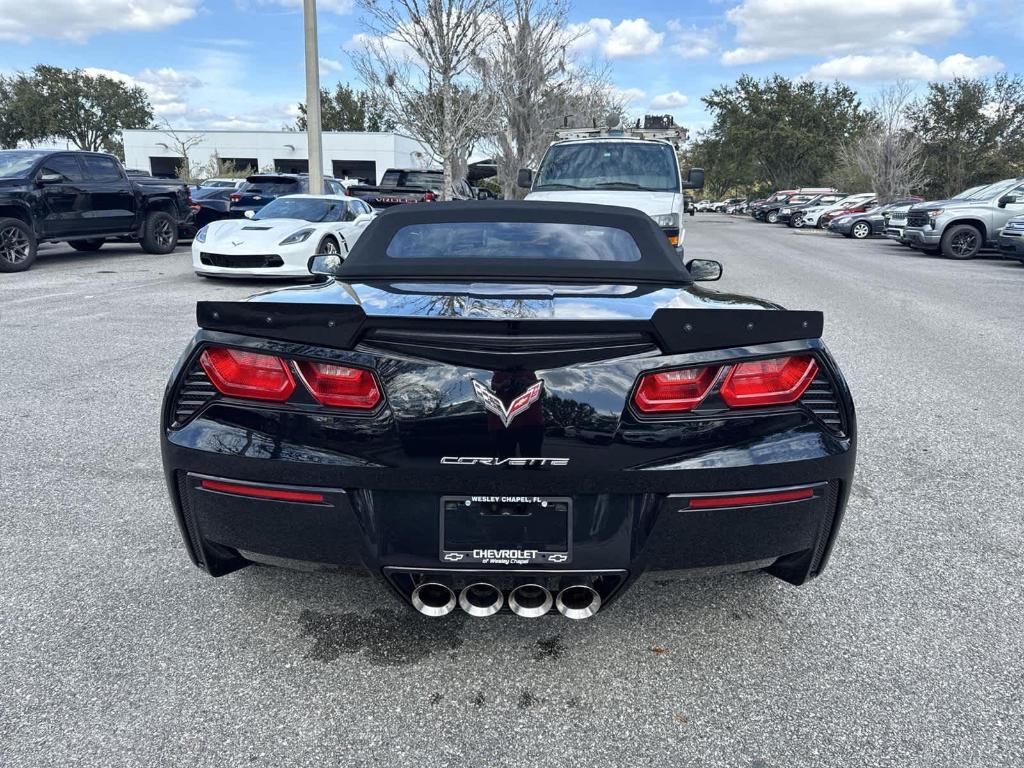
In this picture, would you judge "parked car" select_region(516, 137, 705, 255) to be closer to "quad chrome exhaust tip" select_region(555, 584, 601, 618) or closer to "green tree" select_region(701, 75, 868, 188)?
"quad chrome exhaust tip" select_region(555, 584, 601, 618)

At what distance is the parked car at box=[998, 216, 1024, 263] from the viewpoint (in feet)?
49.8

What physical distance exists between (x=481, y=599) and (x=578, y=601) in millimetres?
279

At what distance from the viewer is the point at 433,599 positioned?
2.24 meters

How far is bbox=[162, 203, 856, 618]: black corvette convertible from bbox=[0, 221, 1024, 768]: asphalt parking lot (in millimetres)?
311

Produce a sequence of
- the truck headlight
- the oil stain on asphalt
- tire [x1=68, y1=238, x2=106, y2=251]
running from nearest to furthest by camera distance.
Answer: the oil stain on asphalt
the truck headlight
tire [x1=68, y1=238, x2=106, y2=251]

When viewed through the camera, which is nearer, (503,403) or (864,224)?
(503,403)

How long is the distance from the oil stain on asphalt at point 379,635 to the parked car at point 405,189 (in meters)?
18.3

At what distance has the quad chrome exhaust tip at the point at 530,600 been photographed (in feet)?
7.26

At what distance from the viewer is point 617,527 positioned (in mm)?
2113

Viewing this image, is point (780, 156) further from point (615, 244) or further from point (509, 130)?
point (615, 244)

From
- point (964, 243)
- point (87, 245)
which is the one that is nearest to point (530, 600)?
point (87, 245)

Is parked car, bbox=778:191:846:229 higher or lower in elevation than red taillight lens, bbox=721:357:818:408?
lower

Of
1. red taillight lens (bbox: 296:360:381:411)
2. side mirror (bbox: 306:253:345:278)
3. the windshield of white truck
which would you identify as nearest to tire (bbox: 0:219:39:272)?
the windshield of white truck

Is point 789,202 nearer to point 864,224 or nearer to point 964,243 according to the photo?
point 864,224
